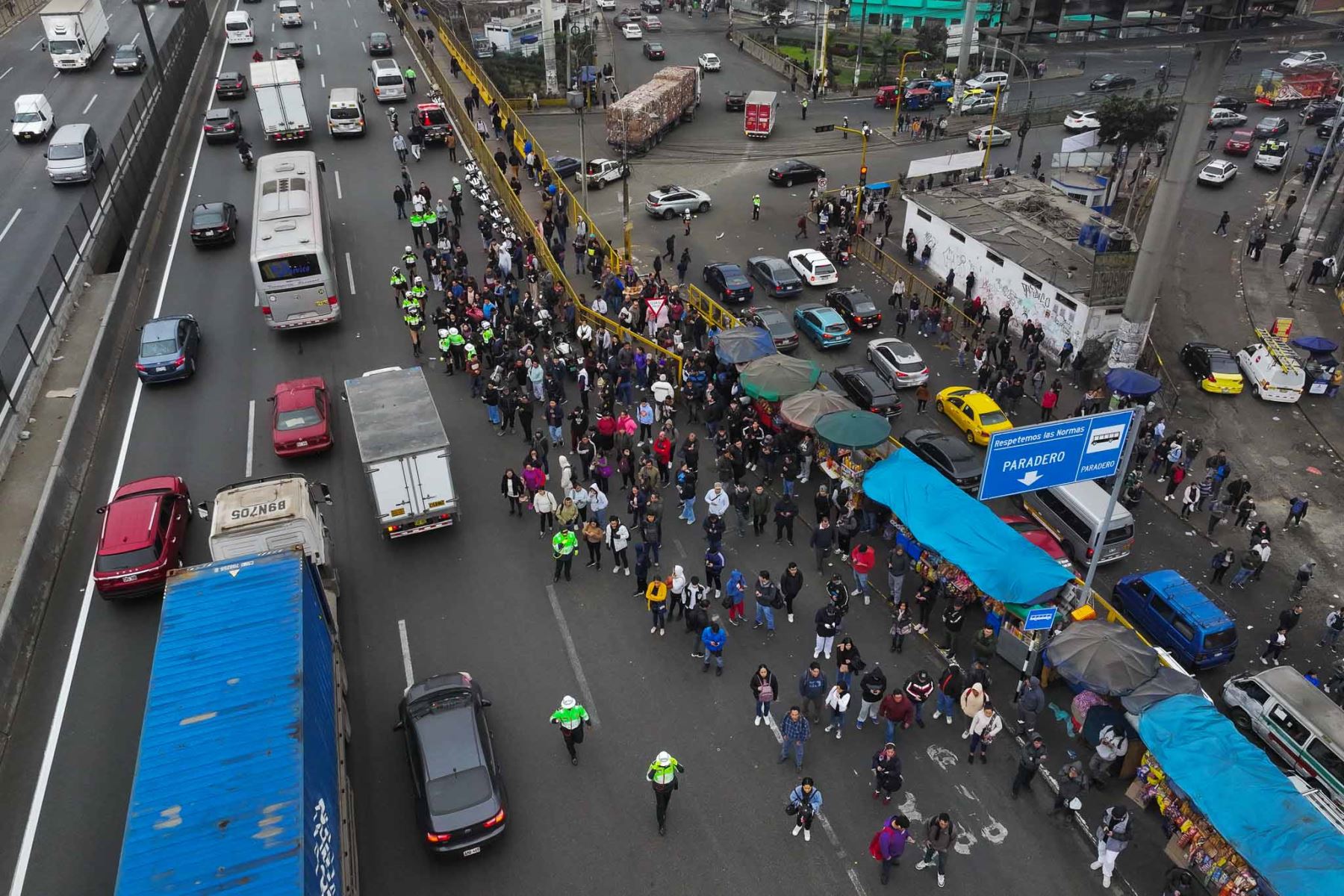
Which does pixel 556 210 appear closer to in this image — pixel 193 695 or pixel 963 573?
pixel 963 573

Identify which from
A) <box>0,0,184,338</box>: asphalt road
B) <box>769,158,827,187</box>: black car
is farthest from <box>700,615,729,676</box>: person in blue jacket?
<box>769,158,827,187</box>: black car

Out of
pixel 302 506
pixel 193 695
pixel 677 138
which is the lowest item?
pixel 677 138

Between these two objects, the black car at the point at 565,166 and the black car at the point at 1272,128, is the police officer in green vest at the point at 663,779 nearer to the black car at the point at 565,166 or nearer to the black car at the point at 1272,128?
the black car at the point at 565,166

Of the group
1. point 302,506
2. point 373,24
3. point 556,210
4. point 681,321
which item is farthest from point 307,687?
point 373,24

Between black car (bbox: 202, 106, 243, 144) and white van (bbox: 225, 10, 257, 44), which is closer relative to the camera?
black car (bbox: 202, 106, 243, 144)

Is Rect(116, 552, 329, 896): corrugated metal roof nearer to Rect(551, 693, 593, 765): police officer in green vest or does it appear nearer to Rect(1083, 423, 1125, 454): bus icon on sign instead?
Rect(551, 693, 593, 765): police officer in green vest

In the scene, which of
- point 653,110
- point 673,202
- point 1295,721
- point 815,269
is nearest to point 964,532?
point 1295,721
